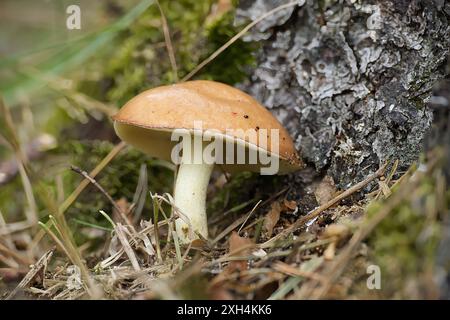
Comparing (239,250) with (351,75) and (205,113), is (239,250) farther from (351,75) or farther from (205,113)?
(351,75)

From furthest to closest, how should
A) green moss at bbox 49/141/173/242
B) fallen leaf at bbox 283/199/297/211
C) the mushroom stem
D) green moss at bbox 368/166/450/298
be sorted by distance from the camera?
green moss at bbox 49/141/173/242
fallen leaf at bbox 283/199/297/211
the mushroom stem
green moss at bbox 368/166/450/298

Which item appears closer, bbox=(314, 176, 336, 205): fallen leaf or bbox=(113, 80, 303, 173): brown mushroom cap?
bbox=(113, 80, 303, 173): brown mushroom cap

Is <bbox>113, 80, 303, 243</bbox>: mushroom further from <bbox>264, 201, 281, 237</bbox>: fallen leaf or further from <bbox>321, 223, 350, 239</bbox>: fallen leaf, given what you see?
<bbox>321, 223, 350, 239</bbox>: fallen leaf

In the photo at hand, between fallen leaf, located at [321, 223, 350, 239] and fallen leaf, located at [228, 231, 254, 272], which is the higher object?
fallen leaf, located at [321, 223, 350, 239]

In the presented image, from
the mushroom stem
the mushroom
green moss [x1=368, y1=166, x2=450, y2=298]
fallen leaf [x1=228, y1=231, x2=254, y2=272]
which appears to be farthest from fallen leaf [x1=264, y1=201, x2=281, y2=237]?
green moss [x1=368, y1=166, x2=450, y2=298]

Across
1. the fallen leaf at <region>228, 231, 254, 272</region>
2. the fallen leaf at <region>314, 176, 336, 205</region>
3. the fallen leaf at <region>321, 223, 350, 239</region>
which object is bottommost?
the fallen leaf at <region>228, 231, 254, 272</region>

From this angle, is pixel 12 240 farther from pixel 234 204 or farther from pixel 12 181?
pixel 234 204

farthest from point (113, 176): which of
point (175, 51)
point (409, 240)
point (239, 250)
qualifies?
point (409, 240)
